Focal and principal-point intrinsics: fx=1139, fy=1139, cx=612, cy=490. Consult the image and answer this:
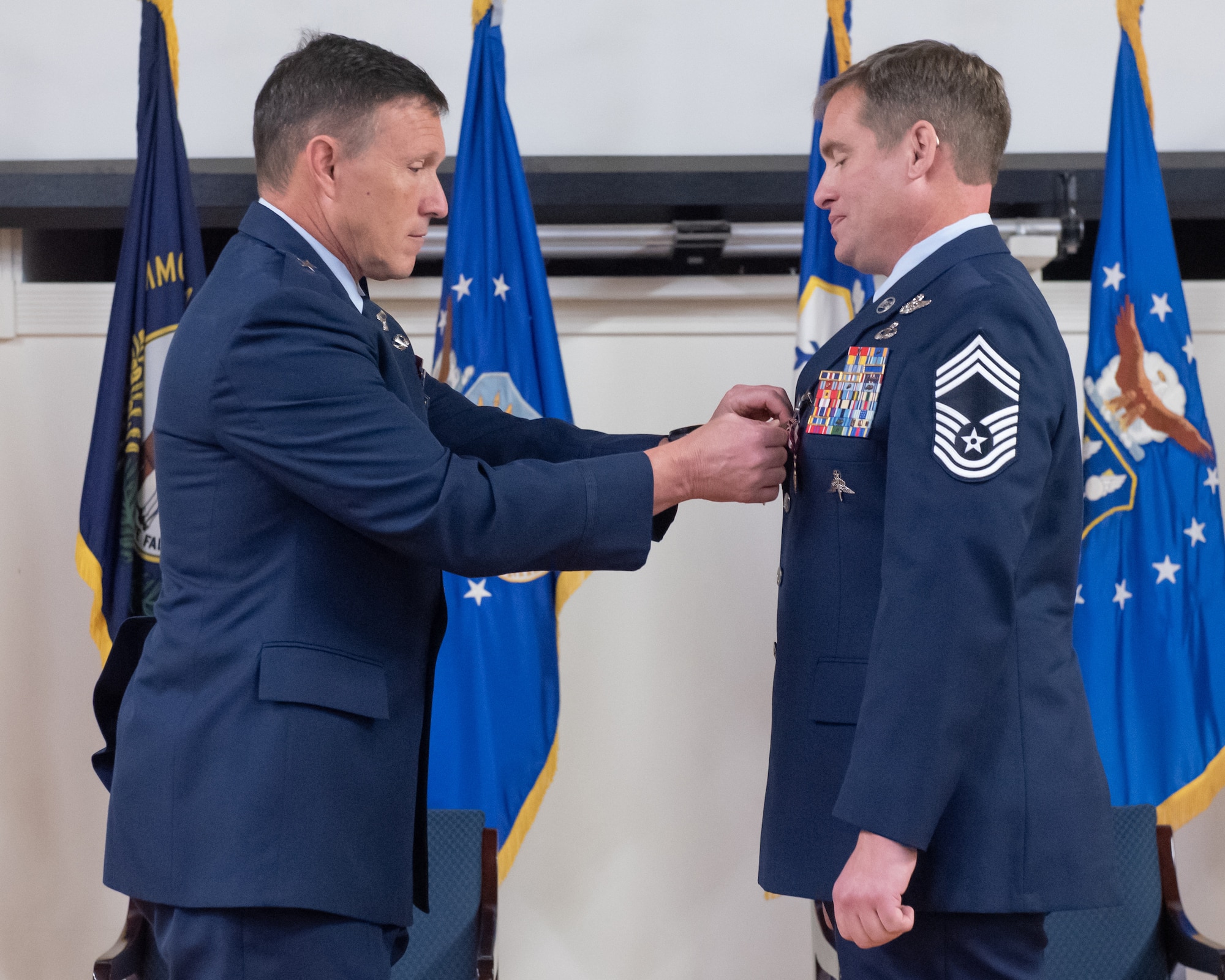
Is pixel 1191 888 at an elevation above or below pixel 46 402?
below

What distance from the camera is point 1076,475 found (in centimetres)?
137

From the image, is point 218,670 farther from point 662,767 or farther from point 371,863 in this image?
point 662,767

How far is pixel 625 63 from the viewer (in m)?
3.27

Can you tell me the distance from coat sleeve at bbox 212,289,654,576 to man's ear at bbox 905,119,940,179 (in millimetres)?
594

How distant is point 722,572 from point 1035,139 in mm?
1538

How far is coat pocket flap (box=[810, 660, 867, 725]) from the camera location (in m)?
1.36

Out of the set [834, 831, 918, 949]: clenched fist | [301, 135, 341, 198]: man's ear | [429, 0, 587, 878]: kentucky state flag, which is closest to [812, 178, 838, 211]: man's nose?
[301, 135, 341, 198]: man's ear

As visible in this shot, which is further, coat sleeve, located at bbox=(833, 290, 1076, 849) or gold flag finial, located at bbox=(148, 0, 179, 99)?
gold flag finial, located at bbox=(148, 0, 179, 99)

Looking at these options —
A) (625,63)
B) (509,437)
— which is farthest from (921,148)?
(625,63)

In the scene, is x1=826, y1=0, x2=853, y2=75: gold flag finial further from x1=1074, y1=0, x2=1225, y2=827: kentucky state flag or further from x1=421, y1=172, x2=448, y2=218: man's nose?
x1=421, y1=172, x2=448, y2=218: man's nose

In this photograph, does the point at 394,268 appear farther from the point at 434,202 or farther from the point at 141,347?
the point at 141,347

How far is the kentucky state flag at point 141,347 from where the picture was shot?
8.92 ft

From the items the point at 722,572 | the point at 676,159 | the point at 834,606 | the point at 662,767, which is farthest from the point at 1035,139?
the point at 834,606

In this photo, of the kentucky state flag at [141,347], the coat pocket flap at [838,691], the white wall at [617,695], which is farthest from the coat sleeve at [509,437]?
the white wall at [617,695]
